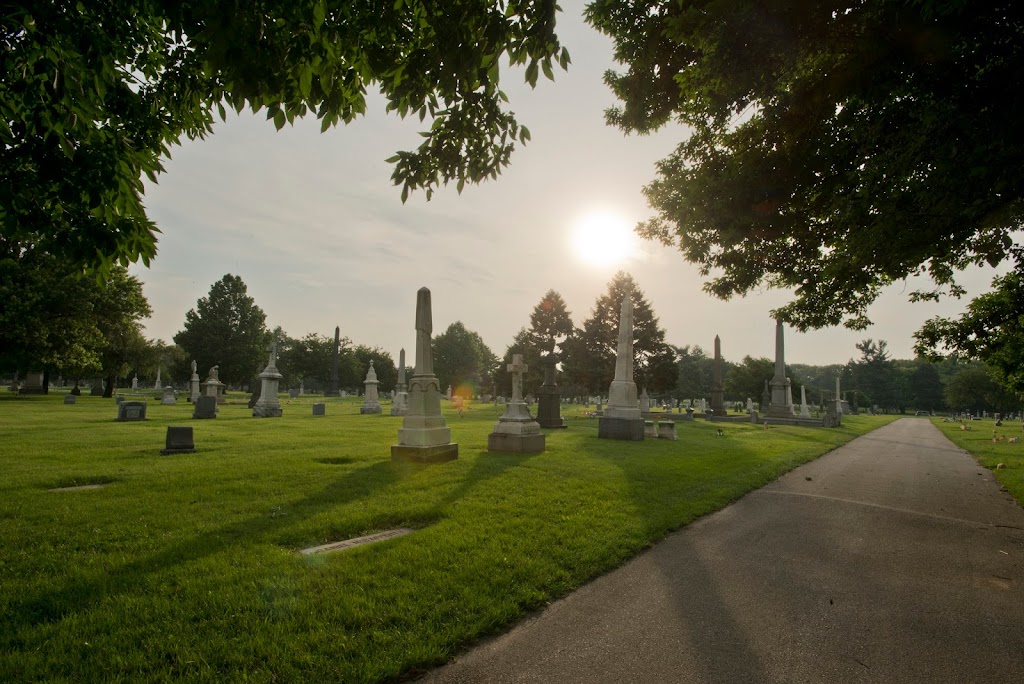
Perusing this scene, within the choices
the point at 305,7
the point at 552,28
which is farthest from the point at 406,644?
the point at 552,28

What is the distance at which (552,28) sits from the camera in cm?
375

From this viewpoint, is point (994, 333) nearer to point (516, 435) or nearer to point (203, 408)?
point (516, 435)

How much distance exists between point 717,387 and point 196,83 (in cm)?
3957

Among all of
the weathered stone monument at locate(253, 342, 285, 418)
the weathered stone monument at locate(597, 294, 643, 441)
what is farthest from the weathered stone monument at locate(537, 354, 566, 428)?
the weathered stone monument at locate(253, 342, 285, 418)

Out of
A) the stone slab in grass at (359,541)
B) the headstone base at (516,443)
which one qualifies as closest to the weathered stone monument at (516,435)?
the headstone base at (516,443)

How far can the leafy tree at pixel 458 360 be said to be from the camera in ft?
234

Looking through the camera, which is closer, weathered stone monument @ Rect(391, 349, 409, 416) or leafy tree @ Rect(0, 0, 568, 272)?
leafy tree @ Rect(0, 0, 568, 272)

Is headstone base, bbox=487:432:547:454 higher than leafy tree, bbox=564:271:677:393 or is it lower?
lower

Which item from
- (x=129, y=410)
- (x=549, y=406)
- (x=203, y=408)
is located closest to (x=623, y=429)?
(x=549, y=406)

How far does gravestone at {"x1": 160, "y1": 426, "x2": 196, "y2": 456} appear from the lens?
1057 centimetres

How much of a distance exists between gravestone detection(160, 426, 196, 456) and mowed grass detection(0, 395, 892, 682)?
0.57 m

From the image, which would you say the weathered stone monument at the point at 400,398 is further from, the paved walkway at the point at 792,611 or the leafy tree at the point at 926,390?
the leafy tree at the point at 926,390

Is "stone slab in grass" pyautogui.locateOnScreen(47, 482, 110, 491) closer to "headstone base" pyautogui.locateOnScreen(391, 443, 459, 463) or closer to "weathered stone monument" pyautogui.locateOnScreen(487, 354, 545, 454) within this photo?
"headstone base" pyautogui.locateOnScreen(391, 443, 459, 463)

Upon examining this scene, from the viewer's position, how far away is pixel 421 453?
390 inches
